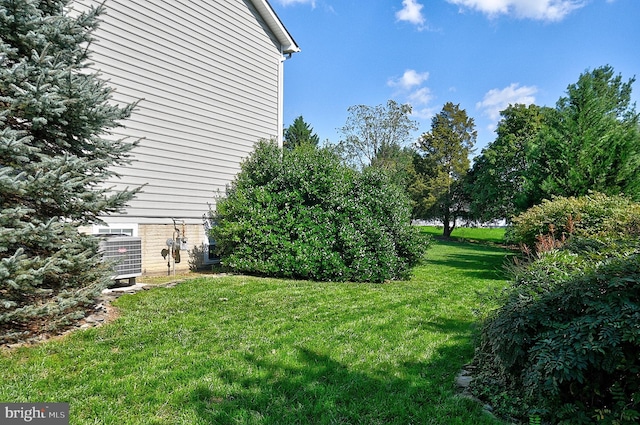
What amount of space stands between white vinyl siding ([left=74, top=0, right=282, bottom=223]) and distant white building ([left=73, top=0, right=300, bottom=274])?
22 millimetres

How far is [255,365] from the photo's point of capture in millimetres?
3182

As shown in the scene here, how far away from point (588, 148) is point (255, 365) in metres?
9.90

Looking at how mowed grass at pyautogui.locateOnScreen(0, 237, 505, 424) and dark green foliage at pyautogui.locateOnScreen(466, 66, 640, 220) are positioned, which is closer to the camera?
mowed grass at pyautogui.locateOnScreen(0, 237, 505, 424)

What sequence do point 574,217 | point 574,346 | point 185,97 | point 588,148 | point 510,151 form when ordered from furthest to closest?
point 510,151, point 588,148, point 185,97, point 574,217, point 574,346

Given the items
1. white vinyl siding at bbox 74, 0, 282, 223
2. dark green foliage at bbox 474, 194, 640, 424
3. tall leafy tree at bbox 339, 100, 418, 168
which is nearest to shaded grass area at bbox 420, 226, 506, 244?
tall leafy tree at bbox 339, 100, 418, 168

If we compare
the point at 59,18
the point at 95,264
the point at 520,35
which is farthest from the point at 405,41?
the point at 95,264

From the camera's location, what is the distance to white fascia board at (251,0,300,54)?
9445mm

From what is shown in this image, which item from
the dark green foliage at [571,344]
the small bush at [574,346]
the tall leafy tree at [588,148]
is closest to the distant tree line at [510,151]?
the tall leafy tree at [588,148]

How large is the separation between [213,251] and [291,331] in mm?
5089

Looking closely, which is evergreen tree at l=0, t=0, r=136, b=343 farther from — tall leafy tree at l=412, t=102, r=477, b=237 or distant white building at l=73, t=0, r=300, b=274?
tall leafy tree at l=412, t=102, r=477, b=237

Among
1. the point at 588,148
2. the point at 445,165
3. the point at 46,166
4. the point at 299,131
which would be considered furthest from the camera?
the point at 445,165

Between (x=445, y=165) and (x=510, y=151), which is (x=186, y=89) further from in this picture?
(x=445, y=165)

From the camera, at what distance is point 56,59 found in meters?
3.77

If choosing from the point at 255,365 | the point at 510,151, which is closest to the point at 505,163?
the point at 510,151
